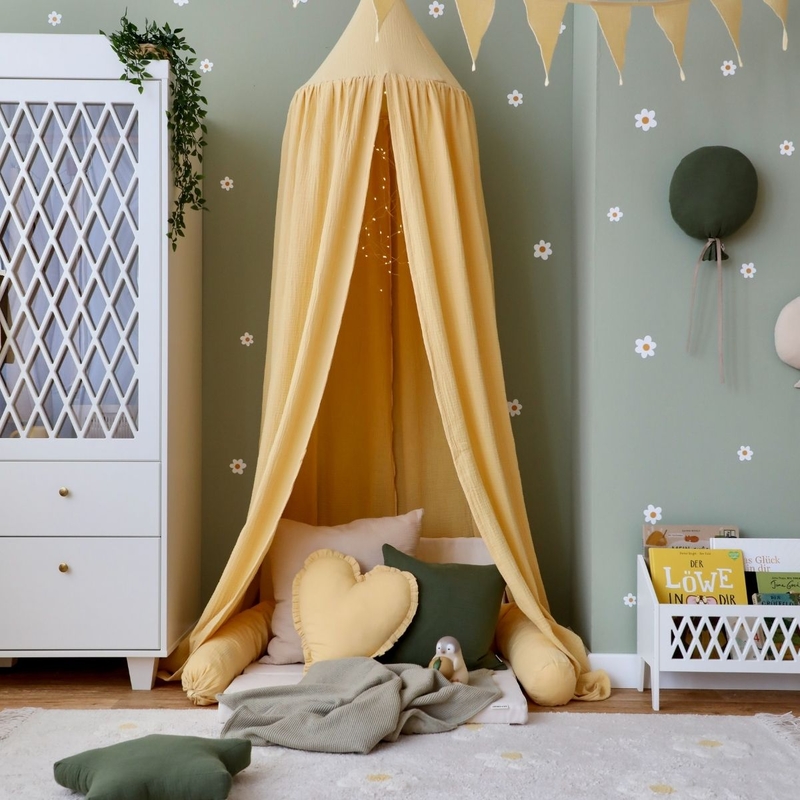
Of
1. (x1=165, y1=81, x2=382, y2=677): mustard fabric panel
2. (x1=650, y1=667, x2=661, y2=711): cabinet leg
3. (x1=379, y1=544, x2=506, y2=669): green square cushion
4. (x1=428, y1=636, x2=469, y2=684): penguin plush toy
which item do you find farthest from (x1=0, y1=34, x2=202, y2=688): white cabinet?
(x1=650, y1=667, x2=661, y2=711): cabinet leg

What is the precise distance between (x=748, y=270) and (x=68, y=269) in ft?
6.49

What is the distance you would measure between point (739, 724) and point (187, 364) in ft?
6.28

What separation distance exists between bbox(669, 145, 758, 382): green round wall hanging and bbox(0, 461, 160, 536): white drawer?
1.70 metres

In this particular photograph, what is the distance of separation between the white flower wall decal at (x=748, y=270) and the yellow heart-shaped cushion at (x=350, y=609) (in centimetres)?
131

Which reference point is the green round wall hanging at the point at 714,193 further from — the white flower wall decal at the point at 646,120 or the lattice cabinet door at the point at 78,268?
the lattice cabinet door at the point at 78,268

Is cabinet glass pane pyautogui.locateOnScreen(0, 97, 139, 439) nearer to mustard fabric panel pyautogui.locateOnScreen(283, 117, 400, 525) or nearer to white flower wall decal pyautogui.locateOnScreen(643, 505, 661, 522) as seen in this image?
mustard fabric panel pyautogui.locateOnScreen(283, 117, 400, 525)

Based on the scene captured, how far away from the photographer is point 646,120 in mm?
2662

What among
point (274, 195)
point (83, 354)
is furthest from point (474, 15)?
point (83, 354)

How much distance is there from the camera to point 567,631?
2650mm

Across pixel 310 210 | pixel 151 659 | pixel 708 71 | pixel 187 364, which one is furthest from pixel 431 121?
pixel 151 659

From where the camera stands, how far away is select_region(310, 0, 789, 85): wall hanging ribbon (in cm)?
210

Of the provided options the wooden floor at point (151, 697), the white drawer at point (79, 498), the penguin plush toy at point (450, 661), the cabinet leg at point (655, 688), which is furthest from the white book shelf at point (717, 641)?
the white drawer at point (79, 498)

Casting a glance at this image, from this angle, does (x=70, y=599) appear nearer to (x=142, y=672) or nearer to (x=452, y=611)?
(x=142, y=672)

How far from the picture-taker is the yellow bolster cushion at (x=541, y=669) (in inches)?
95.8
